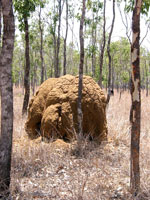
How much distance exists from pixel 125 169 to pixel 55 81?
3319 mm

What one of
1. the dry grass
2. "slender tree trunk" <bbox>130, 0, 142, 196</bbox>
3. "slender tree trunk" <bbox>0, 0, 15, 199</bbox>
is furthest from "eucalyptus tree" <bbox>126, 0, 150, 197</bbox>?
"slender tree trunk" <bbox>0, 0, 15, 199</bbox>

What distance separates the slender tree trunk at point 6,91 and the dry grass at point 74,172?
0.34m

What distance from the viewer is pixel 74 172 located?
13.7 ft

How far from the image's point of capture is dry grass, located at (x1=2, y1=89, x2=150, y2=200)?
3.35 metres

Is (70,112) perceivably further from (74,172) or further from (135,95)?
(135,95)

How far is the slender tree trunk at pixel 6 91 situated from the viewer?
3033 millimetres

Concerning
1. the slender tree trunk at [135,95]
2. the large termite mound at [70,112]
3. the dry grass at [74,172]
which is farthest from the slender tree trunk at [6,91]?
the large termite mound at [70,112]

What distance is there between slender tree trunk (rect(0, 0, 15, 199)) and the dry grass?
1.13 feet

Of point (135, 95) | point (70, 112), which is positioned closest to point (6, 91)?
point (135, 95)

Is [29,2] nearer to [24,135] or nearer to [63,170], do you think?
[24,135]

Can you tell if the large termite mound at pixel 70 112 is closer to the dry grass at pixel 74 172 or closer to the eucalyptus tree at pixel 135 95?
the dry grass at pixel 74 172

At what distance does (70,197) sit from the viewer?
3236 mm

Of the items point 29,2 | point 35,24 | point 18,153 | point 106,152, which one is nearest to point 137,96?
point 106,152

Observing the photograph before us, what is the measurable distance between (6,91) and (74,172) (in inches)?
82.1
